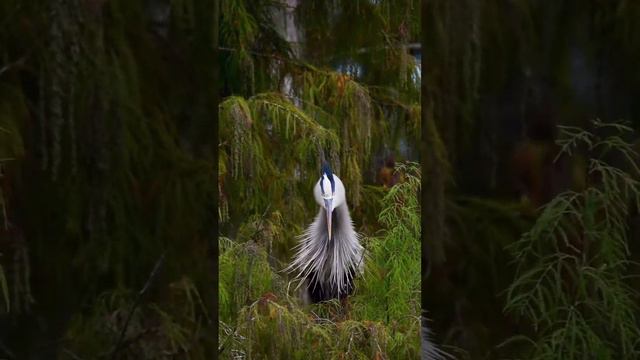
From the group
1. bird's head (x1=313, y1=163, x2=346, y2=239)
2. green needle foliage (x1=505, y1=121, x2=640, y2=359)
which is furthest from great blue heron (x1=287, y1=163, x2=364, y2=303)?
green needle foliage (x1=505, y1=121, x2=640, y2=359)

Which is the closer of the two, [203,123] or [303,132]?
[203,123]

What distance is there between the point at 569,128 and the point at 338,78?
0.61m

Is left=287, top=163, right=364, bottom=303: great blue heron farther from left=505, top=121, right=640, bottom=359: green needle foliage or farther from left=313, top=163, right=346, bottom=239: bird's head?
left=505, top=121, right=640, bottom=359: green needle foliage

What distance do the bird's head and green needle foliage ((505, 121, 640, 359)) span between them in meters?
0.53

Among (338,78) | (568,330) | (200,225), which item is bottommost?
(568,330)

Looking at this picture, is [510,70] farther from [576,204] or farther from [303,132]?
[303,132]

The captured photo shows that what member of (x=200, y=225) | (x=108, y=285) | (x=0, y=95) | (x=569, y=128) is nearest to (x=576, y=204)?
(x=569, y=128)

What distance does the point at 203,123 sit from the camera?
967 millimetres

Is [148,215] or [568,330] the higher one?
[148,215]

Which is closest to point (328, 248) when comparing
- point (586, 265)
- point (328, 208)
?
point (328, 208)

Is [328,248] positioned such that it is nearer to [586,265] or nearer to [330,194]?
[330,194]

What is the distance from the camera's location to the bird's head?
1.41 metres

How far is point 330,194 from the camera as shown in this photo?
1.42 metres

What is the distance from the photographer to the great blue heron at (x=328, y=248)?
1.42 metres
